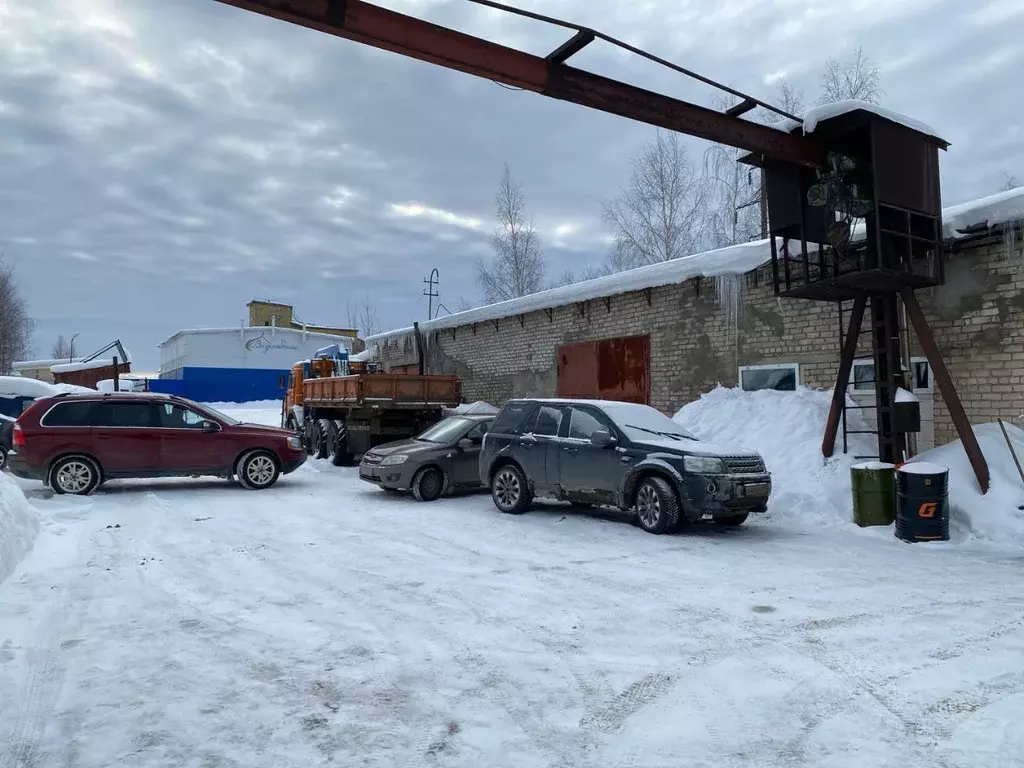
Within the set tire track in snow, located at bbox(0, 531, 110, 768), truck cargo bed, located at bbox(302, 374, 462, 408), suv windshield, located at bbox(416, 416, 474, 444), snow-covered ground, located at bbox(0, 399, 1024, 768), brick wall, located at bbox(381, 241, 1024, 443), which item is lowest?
snow-covered ground, located at bbox(0, 399, 1024, 768)

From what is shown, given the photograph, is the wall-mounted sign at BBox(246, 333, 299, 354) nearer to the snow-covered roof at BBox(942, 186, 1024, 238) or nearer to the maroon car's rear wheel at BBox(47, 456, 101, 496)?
the maroon car's rear wheel at BBox(47, 456, 101, 496)

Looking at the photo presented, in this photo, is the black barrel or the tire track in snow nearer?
the tire track in snow

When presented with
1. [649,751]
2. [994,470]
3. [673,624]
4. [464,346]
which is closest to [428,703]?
[649,751]

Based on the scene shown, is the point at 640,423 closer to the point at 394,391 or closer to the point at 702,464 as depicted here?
the point at 702,464

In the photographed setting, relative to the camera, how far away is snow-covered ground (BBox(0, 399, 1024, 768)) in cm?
345

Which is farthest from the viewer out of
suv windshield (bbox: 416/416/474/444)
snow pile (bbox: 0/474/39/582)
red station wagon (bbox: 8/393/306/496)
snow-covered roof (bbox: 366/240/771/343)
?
snow-covered roof (bbox: 366/240/771/343)

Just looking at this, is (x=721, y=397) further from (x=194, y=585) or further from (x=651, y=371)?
(x=194, y=585)

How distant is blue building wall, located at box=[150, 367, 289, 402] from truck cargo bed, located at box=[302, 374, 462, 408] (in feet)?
97.1

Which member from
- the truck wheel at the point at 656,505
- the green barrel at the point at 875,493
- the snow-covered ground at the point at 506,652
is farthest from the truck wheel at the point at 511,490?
the green barrel at the point at 875,493

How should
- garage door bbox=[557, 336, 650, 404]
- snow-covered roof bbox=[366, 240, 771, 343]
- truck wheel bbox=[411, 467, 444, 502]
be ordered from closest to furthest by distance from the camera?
1. truck wheel bbox=[411, 467, 444, 502]
2. snow-covered roof bbox=[366, 240, 771, 343]
3. garage door bbox=[557, 336, 650, 404]

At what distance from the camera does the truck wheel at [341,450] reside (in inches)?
685

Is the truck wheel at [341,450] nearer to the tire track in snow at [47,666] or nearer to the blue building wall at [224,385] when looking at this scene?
the tire track in snow at [47,666]

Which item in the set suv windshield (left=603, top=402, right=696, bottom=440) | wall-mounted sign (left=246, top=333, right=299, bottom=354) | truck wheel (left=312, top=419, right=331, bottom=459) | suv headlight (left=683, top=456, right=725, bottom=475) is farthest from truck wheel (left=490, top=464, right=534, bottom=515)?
wall-mounted sign (left=246, top=333, right=299, bottom=354)

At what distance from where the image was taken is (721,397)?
1420cm
